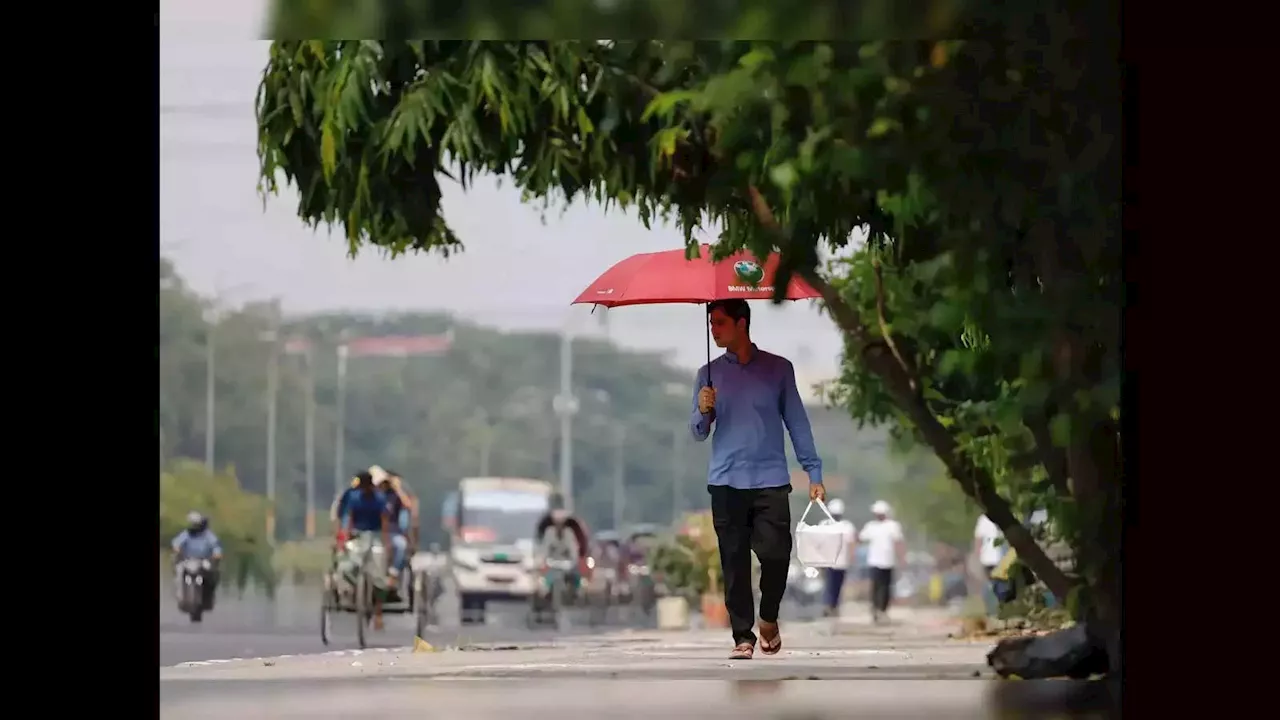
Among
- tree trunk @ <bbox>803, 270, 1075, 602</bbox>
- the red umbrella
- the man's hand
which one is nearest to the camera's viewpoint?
the man's hand

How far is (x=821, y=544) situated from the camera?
31.5ft

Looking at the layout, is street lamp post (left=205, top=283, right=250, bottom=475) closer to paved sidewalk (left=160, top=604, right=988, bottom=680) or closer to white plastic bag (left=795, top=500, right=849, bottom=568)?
paved sidewalk (left=160, top=604, right=988, bottom=680)

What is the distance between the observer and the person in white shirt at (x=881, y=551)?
2092 centimetres

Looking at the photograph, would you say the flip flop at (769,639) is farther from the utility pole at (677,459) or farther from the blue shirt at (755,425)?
the utility pole at (677,459)

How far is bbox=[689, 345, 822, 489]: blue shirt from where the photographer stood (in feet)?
29.9

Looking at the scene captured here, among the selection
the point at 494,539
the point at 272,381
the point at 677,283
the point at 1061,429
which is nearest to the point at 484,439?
the point at 272,381

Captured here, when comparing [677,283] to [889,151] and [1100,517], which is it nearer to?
[1100,517]

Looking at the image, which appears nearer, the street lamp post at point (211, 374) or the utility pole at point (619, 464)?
the street lamp post at point (211, 374)

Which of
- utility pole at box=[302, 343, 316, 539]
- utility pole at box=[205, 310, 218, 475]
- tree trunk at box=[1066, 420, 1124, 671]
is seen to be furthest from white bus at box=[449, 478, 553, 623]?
utility pole at box=[302, 343, 316, 539]

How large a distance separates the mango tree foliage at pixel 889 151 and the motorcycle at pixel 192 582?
9.84 meters

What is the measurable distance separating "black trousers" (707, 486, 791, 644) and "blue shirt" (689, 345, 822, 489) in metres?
0.06

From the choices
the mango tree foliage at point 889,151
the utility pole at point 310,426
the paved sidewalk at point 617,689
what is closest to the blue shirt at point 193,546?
the paved sidewalk at point 617,689
